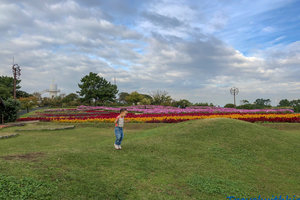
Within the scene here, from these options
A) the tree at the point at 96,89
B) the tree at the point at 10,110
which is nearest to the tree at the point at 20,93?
the tree at the point at 96,89

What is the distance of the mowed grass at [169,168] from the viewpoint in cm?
398

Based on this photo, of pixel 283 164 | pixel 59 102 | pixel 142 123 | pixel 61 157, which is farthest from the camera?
pixel 59 102

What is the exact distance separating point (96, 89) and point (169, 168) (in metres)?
36.5

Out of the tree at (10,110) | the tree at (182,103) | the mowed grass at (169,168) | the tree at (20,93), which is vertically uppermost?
the tree at (20,93)

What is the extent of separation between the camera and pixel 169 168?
18.0 ft

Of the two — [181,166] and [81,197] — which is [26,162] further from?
[181,166]

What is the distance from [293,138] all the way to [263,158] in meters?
3.32

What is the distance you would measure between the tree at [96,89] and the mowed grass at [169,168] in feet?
104

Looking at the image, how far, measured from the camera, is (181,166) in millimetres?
5680

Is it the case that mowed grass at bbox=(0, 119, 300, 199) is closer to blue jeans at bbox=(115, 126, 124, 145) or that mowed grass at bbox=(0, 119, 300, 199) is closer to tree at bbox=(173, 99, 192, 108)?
blue jeans at bbox=(115, 126, 124, 145)

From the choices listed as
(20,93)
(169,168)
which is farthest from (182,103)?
(20,93)

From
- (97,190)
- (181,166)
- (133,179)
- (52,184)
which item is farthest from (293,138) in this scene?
(52,184)

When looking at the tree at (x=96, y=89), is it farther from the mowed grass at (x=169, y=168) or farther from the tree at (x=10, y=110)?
the mowed grass at (x=169, y=168)

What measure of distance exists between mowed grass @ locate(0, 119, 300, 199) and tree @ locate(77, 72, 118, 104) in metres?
31.6
